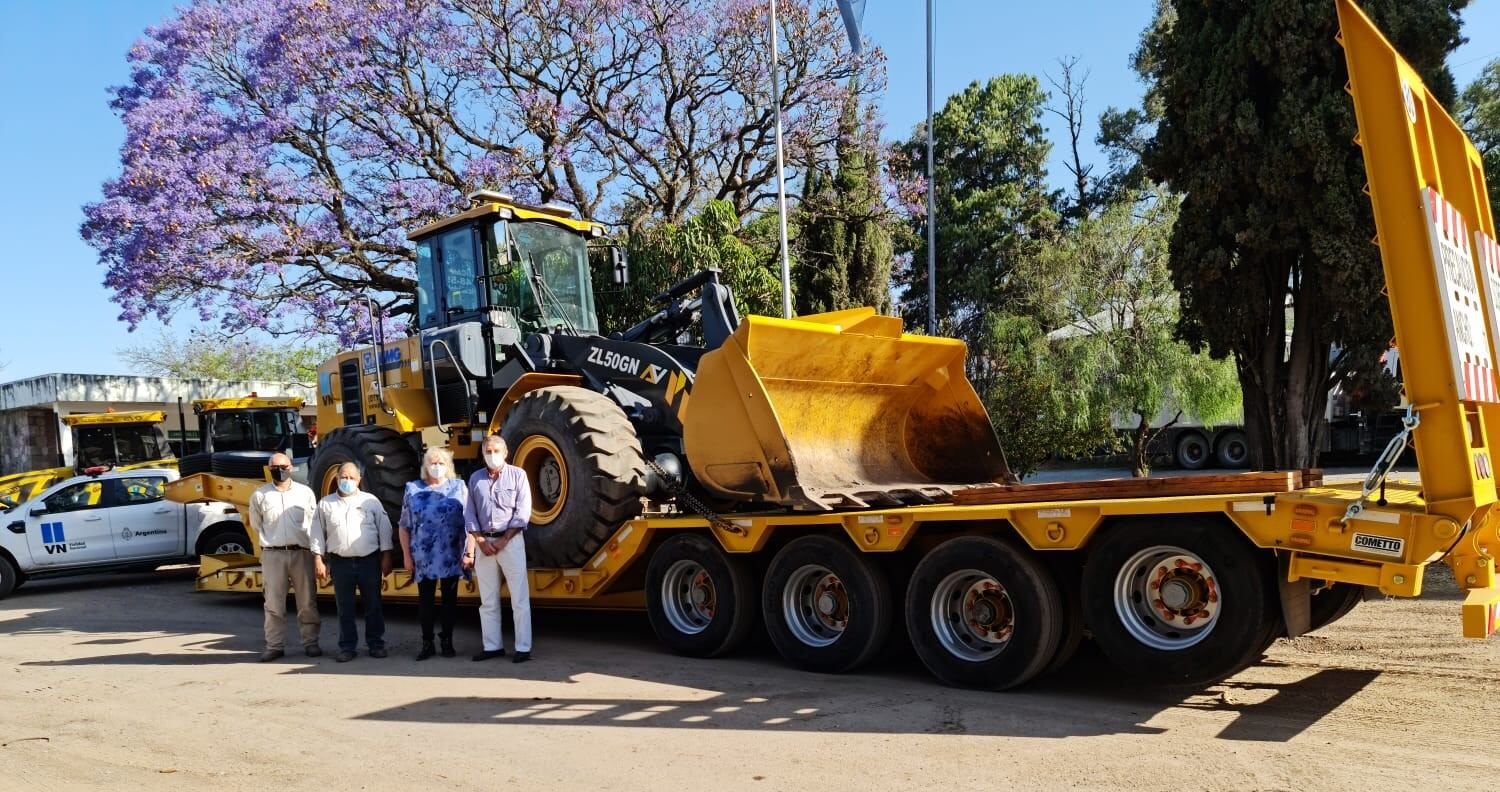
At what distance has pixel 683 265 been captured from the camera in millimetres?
18266

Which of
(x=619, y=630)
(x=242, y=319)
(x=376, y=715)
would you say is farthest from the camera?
(x=242, y=319)

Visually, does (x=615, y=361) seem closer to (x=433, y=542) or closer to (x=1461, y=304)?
(x=433, y=542)

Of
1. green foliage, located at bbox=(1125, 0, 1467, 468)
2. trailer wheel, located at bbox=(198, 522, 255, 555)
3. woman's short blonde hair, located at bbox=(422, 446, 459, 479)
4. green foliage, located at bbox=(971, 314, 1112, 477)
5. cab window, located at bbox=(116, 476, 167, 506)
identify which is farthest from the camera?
green foliage, located at bbox=(971, 314, 1112, 477)

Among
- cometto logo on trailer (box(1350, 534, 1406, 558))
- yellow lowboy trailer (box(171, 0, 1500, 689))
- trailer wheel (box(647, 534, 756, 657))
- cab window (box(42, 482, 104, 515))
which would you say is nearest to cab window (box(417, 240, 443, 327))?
trailer wheel (box(647, 534, 756, 657))

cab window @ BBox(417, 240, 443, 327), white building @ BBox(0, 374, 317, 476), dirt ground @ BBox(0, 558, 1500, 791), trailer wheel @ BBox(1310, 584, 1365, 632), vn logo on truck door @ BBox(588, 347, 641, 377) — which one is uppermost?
white building @ BBox(0, 374, 317, 476)

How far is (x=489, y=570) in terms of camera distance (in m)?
8.20

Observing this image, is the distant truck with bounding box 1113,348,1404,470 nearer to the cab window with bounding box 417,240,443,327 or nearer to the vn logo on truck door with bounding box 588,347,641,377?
the vn logo on truck door with bounding box 588,347,641,377

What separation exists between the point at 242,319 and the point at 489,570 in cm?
1209

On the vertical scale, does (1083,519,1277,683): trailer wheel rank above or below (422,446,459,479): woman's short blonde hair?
below

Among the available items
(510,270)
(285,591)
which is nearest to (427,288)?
(510,270)

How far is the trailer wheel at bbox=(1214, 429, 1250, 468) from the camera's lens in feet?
90.7

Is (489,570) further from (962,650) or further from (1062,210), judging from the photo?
(1062,210)

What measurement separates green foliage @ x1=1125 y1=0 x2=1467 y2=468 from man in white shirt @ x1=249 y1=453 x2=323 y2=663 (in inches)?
Result: 431

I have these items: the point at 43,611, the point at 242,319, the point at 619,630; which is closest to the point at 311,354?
the point at 242,319
